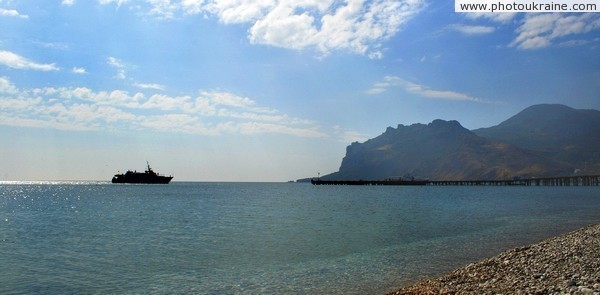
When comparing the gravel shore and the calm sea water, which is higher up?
the gravel shore

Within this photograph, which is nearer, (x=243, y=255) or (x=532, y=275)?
(x=532, y=275)

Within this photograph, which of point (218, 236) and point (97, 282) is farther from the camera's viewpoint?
point (218, 236)

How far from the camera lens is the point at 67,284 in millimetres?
21922

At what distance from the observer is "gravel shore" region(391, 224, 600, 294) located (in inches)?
588

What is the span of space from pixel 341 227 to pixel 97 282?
1170 inches

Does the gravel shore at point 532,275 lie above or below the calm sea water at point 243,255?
above

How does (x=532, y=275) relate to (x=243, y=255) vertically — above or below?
above

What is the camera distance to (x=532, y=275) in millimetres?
17375

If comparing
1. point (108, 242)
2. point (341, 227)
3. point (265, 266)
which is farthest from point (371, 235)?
point (108, 242)

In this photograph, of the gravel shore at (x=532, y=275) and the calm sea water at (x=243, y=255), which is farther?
the calm sea water at (x=243, y=255)

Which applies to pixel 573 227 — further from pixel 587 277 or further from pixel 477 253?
pixel 587 277

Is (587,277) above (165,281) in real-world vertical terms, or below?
above

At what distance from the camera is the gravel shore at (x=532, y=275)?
14938 mm

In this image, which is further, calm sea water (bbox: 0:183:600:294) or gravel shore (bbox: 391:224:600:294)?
calm sea water (bbox: 0:183:600:294)
